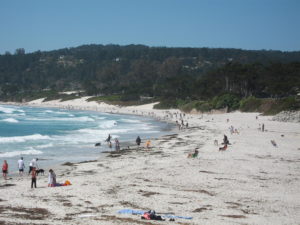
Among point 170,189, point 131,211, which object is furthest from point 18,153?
point 131,211

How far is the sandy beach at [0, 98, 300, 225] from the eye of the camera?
13.7 meters

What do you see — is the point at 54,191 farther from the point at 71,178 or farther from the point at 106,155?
the point at 106,155

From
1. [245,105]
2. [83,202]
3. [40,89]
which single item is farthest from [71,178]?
[40,89]

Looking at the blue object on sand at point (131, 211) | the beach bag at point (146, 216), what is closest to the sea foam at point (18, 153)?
the blue object on sand at point (131, 211)

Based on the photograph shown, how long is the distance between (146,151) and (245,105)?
4010 centimetres

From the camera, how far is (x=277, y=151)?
29.8 m

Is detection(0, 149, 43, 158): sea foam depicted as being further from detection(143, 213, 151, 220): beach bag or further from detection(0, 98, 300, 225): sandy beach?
detection(143, 213, 151, 220): beach bag

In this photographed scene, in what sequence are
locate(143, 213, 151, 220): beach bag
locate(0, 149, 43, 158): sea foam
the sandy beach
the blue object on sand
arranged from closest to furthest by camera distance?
locate(143, 213, 151, 220): beach bag → the sandy beach → the blue object on sand → locate(0, 149, 43, 158): sea foam

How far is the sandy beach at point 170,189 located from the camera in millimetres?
13695

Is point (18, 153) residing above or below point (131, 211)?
above

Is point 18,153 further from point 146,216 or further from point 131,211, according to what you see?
point 146,216

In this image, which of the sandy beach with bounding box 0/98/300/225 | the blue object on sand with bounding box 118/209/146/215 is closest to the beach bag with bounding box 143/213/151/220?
the sandy beach with bounding box 0/98/300/225

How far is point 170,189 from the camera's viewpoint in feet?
58.6

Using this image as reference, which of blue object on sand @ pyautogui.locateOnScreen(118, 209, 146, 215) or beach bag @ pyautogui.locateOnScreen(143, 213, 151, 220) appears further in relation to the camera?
blue object on sand @ pyautogui.locateOnScreen(118, 209, 146, 215)
